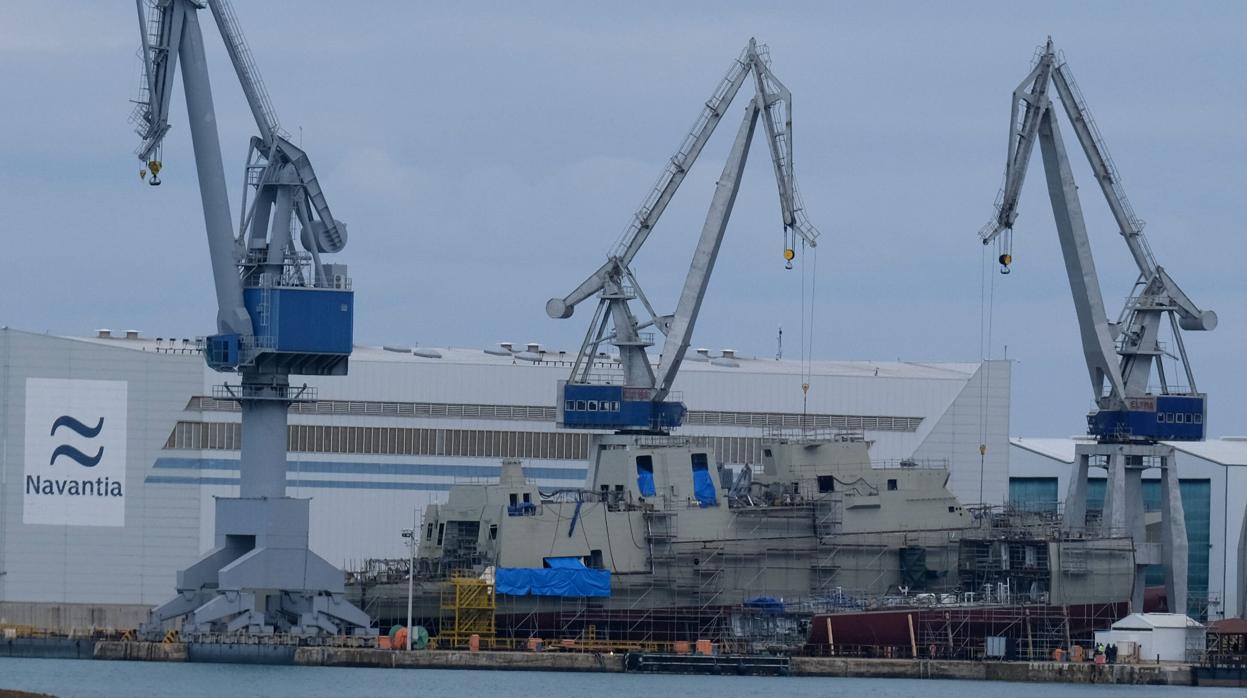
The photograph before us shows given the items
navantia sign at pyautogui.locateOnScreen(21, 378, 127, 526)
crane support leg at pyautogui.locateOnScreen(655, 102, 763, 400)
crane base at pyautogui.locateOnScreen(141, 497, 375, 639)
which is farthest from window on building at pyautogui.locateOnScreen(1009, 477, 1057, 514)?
crane base at pyautogui.locateOnScreen(141, 497, 375, 639)

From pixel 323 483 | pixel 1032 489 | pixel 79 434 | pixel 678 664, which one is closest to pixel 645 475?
pixel 678 664

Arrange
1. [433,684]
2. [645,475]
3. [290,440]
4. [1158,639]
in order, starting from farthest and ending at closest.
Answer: [290,440] < [645,475] < [1158,639] < [433,684]

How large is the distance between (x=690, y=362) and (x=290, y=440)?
1421 centimetres

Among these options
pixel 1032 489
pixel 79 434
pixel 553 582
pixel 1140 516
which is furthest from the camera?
pixel 1032 489

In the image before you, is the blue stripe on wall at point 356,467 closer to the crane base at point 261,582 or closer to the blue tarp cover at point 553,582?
the blue tarp cover at point 553,582

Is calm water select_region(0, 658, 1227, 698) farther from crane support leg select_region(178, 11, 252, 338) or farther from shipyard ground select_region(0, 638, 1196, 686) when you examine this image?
crane support leg select_region(178, 11, 252, 338)

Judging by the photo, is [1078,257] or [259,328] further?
[1078,257]

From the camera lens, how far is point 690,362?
8469 cm

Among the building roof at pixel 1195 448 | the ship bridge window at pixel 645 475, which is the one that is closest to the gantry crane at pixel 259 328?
the ship bridge window at pixel 645 475

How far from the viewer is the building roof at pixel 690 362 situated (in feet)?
266

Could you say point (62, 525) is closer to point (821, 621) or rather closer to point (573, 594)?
point (573, 594)

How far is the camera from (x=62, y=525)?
79.3 m

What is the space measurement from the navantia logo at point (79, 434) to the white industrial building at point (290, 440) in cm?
5

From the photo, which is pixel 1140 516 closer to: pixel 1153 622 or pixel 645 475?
pixel 1153 622
